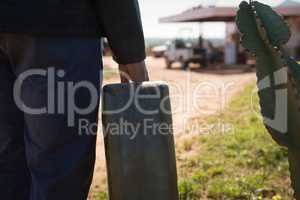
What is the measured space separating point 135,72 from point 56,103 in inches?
11.6

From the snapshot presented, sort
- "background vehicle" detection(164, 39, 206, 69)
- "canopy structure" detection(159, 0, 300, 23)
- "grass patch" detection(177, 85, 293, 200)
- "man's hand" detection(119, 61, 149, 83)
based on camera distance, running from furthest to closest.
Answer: "background vehicle" detection(164, 39, 206, 69) < "canopy structure" detection(159, 0, 300, 23) < "grass patch" detection(177, 85, 293, 200) < "man's hand" detection(119, 61, 149, 83)

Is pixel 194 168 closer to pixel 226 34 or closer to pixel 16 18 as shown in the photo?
pixel 16 18

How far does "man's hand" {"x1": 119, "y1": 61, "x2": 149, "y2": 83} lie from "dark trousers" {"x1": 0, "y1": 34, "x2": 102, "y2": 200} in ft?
0.33

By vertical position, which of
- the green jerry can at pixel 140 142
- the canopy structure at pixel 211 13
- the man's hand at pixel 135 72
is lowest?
the green jerry can at pixel 140 142

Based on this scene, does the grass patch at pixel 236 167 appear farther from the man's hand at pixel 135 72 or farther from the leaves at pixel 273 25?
the man's hand at pixel 135 72

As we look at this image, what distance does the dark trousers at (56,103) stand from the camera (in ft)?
5.17

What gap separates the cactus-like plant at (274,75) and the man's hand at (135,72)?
0.36 m

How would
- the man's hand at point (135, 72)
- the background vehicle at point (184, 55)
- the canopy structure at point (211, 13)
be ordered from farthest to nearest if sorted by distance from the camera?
1. the background vehicle at point (184, 55)
2. the canopy structure at point (211, 13)
3. the man's hand at point (135, 72)

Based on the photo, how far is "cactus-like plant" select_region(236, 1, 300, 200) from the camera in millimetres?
1795

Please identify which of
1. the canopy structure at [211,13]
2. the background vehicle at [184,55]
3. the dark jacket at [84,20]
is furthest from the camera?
the background vehicle at [184,55]

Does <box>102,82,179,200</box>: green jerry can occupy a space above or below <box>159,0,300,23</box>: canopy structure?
below

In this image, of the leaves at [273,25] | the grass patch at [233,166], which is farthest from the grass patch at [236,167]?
the leaves at [273,25]

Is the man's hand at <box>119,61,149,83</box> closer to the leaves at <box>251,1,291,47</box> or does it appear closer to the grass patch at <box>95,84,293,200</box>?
the leaves at <box>251,1,291,47</box>

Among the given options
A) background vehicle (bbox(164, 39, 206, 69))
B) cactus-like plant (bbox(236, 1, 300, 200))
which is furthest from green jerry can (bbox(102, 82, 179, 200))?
background vehicle (bbox(164, 39, 206, 69))
